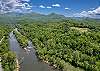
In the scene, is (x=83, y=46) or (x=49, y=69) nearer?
(x=49, y=69)

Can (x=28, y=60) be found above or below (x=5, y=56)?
below

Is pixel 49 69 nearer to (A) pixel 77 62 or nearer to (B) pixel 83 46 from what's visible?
(A) pixel 77 62

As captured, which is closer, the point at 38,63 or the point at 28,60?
the point at 38,63

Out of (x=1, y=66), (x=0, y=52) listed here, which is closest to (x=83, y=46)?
(x=0, y=52)

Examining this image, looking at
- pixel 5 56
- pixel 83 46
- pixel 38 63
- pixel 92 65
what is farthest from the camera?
pixel 83 46

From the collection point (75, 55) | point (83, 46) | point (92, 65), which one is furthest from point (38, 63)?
point (83, 46)

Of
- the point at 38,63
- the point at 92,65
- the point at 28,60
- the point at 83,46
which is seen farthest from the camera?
the point at 83,46

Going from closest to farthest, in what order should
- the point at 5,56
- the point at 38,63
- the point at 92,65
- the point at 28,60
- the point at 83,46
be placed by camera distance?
the point at 92,65
the point at 5,56
the point at 38,63
the point at 28,60
the point at 83,46

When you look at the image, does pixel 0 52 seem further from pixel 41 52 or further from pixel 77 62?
pixel 77 62

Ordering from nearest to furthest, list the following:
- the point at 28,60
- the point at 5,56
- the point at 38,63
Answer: the point at 5,56 → the point at 38,63 → the point at 28,60
